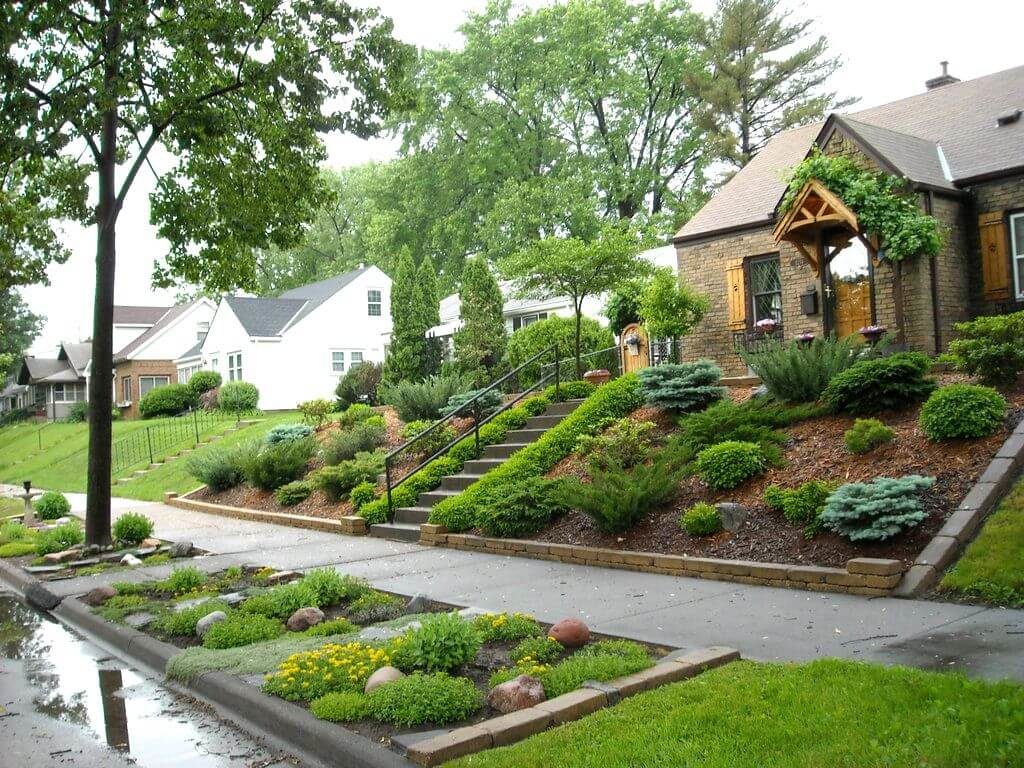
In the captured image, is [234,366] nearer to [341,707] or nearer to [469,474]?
[469,474]

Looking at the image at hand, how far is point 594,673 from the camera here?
5309mm

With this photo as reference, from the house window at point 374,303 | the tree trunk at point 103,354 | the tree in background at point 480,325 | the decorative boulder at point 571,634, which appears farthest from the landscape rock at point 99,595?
the house window at point 374,303

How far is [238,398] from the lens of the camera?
1409 inches

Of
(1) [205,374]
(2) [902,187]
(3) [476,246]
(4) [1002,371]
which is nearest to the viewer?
(4) [1002,371]

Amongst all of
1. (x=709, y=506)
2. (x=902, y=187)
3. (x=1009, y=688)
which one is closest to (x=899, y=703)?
(x=1009, y=688)

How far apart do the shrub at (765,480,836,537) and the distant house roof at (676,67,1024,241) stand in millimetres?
9038

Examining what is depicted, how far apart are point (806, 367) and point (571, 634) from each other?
6.84 meters

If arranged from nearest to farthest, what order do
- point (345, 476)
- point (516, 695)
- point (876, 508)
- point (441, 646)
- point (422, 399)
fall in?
point (516, 695), point (441, 646), point (876, 508), point (345, 476), point (422, 399)

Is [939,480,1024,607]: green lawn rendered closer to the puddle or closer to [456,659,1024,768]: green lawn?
[456,659,1024,768]: green lawn

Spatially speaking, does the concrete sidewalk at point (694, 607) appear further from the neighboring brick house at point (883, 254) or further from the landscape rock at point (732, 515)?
the neighboring brick house at point (883, 254)

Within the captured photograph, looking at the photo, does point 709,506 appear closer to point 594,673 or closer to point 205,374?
point 594,673

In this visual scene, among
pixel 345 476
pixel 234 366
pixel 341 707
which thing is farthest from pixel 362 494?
pixel 234 366

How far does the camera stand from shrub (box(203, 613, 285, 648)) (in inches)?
269

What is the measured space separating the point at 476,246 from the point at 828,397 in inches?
1300
